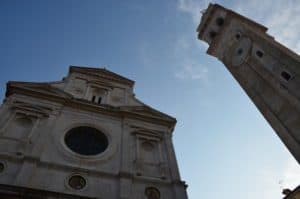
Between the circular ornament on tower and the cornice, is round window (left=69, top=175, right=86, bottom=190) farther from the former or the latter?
the circular ornament on tower

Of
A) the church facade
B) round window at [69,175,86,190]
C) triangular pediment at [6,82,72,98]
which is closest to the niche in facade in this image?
the church facade

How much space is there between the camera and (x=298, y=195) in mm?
13016

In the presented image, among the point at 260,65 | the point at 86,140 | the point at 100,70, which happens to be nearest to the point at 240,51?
the point at 260,65

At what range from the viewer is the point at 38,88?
1458cm

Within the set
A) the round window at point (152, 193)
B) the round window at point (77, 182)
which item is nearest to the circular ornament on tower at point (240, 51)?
the round window at point (152, 193)

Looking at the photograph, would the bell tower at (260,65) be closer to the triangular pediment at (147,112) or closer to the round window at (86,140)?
the triangular pediment at (147,112)

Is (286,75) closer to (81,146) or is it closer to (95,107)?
(95,107)

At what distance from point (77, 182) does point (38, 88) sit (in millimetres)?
6462

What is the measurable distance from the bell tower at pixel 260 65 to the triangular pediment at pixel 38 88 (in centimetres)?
1220

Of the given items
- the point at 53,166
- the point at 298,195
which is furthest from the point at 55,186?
the point at 298,195

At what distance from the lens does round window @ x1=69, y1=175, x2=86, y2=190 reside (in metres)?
10.5

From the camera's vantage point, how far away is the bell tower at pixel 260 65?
1473 centimetres

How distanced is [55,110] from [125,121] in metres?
3.83

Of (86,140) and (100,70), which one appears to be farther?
(100,70)
